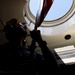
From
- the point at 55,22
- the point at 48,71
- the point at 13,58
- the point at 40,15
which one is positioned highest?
the point at 55,22

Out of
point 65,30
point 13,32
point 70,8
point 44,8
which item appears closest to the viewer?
point 44,8

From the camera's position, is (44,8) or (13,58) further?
(13,58)

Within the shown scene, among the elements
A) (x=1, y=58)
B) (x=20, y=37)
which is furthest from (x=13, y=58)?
(x=20, y=37)

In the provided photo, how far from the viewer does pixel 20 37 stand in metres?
1.57

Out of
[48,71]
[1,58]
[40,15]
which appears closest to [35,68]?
[48,71]

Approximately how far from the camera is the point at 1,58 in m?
1.44

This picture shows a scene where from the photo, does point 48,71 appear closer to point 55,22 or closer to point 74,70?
point 74,70

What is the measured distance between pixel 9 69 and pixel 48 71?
290 mm

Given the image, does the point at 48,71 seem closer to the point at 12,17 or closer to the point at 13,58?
the point at 13,58

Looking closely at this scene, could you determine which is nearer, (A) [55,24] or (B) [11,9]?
(B) [11,9]

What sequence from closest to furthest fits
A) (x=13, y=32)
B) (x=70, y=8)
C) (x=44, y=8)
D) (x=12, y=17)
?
(x=44, y=8), (x=13, y=32), (x=12, y=17), (x=70, y=8)

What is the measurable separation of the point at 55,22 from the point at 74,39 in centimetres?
33

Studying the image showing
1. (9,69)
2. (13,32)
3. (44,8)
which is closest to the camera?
(44,8)

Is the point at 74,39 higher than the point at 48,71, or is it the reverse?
the point at 74,39
